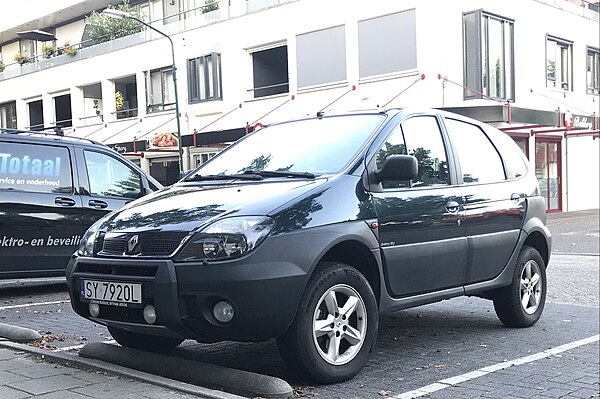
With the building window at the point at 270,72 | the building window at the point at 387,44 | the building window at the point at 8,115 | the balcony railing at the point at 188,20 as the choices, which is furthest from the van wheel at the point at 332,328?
the building window at the point at 8,115

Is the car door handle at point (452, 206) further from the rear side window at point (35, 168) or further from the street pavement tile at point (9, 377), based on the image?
the rear side window at point (35, 168)

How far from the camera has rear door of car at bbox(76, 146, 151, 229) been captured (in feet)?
28.8

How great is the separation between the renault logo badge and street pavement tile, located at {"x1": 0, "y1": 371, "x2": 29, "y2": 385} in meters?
0.98

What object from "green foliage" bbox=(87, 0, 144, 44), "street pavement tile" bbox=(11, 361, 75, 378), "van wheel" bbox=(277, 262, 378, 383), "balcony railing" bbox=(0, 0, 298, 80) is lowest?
"street pavement tile" bbox=(11, 361, 75, 378)

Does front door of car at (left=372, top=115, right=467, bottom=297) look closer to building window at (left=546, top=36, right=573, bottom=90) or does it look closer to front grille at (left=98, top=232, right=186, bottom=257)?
front grille at (left=98, top=232, right=186, bottom=257)

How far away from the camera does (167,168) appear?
35.7 meters

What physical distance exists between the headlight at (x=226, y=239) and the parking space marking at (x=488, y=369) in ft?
4.12

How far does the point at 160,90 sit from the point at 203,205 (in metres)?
31.2

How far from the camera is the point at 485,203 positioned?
609 centimetres

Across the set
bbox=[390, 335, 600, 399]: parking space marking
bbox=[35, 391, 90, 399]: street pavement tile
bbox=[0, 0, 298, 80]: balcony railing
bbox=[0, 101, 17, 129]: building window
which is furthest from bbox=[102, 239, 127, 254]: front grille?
bbox=[0, 101, 17, 129]: building window

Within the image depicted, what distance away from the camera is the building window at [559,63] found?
29531 mm

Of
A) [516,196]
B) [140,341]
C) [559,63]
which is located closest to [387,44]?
[559,63]

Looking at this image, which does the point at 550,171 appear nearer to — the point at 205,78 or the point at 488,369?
the point at 205,78

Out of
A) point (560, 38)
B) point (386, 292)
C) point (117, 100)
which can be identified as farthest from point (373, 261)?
point (117, 100)
